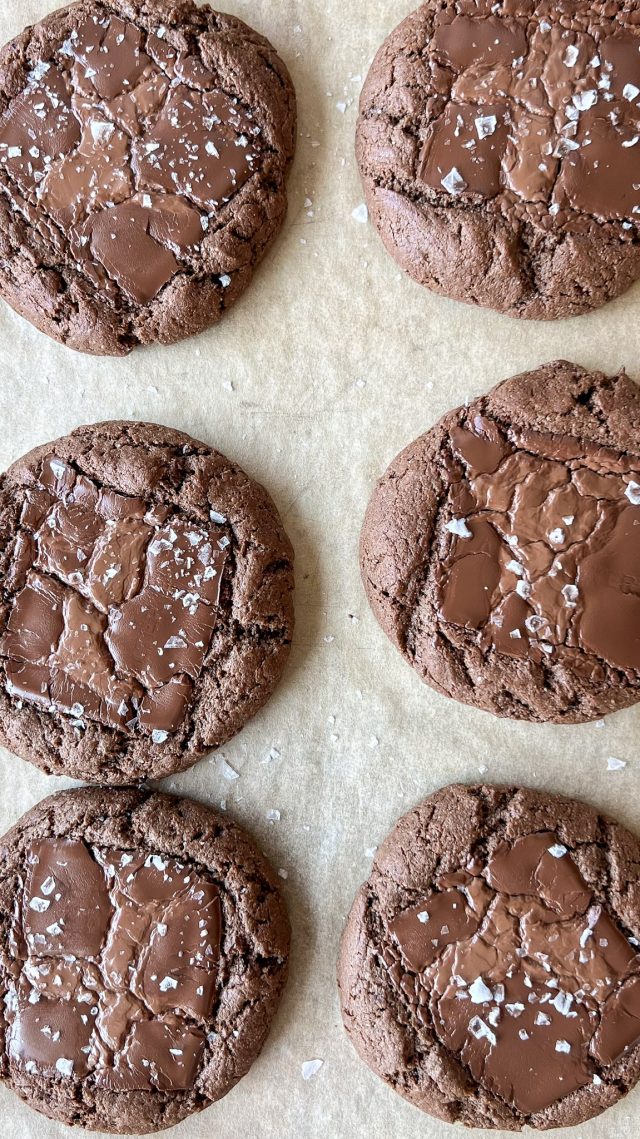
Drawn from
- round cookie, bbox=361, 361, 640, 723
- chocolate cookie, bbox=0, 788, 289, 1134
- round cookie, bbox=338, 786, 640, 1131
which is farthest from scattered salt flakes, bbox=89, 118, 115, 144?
round cookie, bbox=338, 786, 640, 1131

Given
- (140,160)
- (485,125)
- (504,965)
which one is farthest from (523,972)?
(140,160)

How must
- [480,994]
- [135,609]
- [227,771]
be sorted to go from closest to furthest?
[480,994] < [135,609] < [227,771]

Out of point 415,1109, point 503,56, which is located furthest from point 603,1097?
point 503,56

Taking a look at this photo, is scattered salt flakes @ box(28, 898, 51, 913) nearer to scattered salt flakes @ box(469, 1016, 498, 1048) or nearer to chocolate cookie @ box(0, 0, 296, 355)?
scattered salt flakes @ box(469, 1016, 498, 1048)

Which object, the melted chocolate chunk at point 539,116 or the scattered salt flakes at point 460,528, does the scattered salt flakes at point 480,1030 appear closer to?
the scattered salt flakes at point 460,528

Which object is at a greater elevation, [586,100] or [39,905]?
[586,100]

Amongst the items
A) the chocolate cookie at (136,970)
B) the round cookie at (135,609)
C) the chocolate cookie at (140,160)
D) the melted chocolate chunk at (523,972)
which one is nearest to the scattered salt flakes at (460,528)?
the round cookie at (135,609)

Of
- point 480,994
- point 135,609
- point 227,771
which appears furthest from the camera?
point 227,771

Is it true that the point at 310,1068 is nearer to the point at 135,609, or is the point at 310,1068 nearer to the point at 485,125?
the point at 135,609
